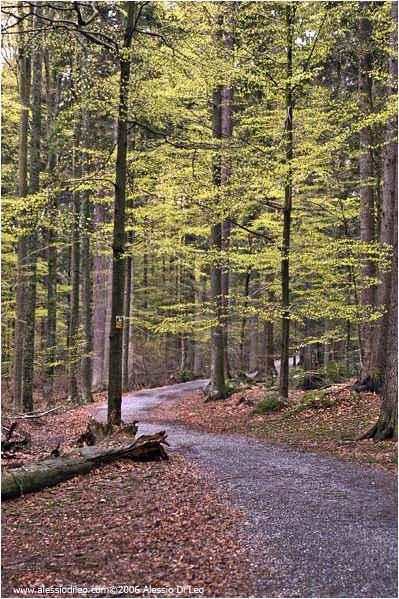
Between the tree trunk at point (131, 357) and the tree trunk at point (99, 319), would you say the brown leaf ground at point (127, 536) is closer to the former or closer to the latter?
the tree trunk at point (99, 319)

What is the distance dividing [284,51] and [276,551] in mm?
11547

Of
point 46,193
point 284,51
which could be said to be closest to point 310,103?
point 284,51

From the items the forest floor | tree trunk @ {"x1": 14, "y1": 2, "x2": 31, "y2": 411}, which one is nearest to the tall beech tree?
the forest floor

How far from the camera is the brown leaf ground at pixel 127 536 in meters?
3.96

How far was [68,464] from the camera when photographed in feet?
22.3

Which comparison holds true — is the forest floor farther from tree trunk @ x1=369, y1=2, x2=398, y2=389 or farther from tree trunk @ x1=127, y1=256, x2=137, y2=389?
tree trunk @ x1=127, y1=256, x2=137, y2=389

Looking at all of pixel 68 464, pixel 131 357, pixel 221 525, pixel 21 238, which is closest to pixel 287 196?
pixel 21 238

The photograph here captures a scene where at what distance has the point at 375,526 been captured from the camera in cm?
469

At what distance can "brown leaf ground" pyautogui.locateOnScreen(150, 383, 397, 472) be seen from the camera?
7.86 metres

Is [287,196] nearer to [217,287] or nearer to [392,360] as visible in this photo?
[217,287]

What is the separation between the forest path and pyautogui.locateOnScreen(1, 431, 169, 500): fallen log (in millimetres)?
827

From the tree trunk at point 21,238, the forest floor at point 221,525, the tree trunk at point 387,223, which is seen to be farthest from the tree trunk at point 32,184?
the tree trunk at point 387,223

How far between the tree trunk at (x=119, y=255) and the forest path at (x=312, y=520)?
1.81 m

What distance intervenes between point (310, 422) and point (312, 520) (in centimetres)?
573
